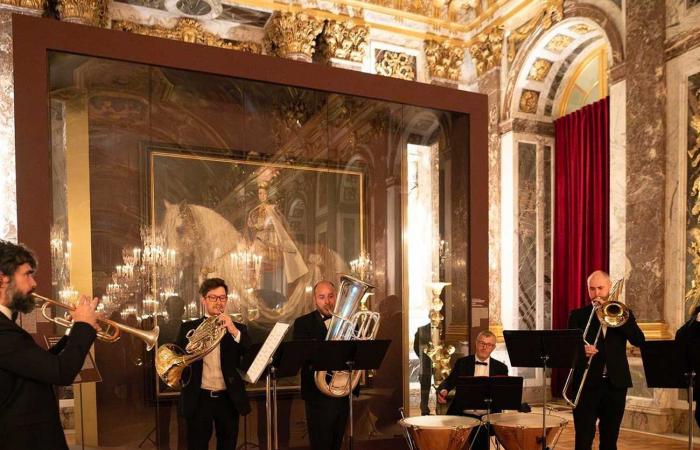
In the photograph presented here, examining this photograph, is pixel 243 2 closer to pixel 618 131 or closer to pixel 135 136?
pixel 135 136

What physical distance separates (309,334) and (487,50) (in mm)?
7018

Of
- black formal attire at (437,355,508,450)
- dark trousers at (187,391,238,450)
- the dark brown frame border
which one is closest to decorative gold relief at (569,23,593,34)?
the dark brown frame border

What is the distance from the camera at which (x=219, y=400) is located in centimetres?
433

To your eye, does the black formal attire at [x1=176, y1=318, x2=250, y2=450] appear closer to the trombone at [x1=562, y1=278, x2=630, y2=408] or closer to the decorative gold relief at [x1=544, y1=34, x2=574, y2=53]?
the trombone at [x1=562, y1=278, x2=630, y2=408]

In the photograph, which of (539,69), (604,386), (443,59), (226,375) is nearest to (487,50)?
(443,59)

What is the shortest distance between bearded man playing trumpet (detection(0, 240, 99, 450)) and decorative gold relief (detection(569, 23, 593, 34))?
27.7 feet

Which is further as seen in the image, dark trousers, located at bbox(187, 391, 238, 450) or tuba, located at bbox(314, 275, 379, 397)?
tuba, located at bbox(314, 275, 379, 397)

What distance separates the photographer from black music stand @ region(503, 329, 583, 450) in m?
4.37

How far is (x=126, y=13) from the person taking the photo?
864 centimetres

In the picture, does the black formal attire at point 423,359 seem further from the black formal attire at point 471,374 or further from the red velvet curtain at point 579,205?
the red velvet curtain at point 579,205

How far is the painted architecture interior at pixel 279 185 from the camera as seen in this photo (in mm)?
5027

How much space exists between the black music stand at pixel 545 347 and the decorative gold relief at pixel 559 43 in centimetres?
637

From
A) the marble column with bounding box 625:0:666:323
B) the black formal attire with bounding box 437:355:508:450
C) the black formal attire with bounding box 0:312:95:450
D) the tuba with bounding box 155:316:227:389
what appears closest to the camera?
the black formal attire with bounding box 0:312:95:450

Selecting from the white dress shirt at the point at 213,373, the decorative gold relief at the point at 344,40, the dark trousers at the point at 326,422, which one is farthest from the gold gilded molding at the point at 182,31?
the dark trousers at the point at 326,422
